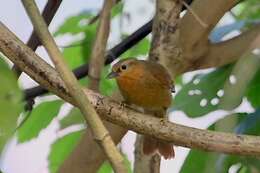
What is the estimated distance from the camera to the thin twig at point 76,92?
1.44 ft

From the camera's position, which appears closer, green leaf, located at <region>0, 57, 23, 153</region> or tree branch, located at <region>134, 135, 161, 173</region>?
green leaf, located at <region>0, 57, 23, 153</region>

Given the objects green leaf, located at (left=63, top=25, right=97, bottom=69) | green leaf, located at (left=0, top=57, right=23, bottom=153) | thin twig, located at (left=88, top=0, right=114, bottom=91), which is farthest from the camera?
green leaf, located at (left=63, top=25, right=97, bottom=69)

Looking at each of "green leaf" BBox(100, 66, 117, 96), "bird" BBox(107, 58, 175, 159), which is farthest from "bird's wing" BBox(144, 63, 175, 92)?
"green leaf" BBox(100, 66, 117, 96)

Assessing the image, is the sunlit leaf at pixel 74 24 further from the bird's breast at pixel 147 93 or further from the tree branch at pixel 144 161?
the tree branch at pixel 144 161

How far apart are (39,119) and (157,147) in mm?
274

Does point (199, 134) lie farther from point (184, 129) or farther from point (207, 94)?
point (207, 94)

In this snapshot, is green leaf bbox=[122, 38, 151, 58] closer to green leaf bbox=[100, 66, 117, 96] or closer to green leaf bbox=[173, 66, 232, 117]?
green leaf bbox=[100, 66, 117, 96]

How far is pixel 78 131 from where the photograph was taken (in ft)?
4.35

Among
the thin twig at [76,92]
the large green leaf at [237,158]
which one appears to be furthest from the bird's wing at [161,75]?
the thin twig at [76,92]

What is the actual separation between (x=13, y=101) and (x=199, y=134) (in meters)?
0.43

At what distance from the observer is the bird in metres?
1.24

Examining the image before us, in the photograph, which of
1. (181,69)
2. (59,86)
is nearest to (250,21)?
(181,69)

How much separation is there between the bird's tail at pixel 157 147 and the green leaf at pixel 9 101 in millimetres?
749

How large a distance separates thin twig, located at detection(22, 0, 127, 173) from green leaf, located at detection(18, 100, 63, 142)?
831 millimetres
